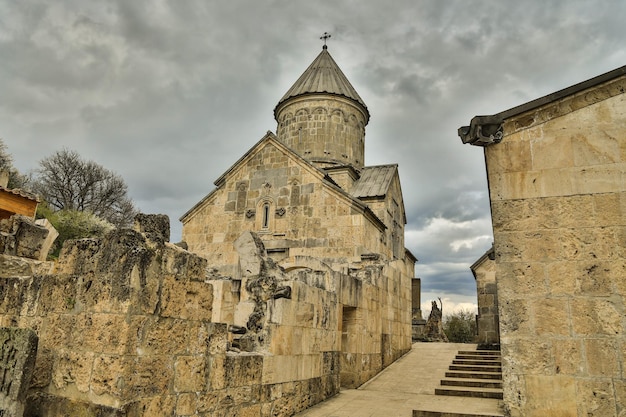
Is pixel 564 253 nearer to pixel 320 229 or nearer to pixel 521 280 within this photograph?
pixel 521 280

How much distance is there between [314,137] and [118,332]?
1585cm

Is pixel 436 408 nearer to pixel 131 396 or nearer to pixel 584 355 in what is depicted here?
pixel 584 355

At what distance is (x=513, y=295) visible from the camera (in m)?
4.96

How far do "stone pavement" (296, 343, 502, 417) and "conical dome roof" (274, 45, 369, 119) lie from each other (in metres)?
12.4

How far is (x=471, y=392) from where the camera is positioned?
7305mm

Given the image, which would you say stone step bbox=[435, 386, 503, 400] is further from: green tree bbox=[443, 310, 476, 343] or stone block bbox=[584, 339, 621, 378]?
green tree bbox=[443, 310, 476, 343]

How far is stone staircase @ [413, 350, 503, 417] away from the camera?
7082 mm

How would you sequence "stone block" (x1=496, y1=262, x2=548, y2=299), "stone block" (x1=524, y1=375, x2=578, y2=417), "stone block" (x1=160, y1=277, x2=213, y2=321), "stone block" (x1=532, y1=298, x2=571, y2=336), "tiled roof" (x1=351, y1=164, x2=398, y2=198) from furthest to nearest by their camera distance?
"tiled roof" (x1=351, y1=164, x2=398, y2=198), "stone block" (x1=496, y1=262, x2=548, y2=299), "stone block" (x1=532, y1=298, x2=571, y2=336), "stone block" (x1=524, y1=375, x2=578, y2=417), "stone block" (x1=160, y1=277, x2=213, y2=321)

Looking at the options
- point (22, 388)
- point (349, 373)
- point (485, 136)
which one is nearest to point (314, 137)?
point (349, 373)

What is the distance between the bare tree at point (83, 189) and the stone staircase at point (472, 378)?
84.9ft

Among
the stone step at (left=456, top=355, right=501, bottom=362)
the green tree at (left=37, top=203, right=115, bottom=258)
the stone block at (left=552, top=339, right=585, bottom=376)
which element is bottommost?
the stone step at (left=456, top=355, right=501, bottom=362)

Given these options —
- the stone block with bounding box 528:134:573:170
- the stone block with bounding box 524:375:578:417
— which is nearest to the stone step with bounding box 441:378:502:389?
the stone block with bounding box 524:375:578:417

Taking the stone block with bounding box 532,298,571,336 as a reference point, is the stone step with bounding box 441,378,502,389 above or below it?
below

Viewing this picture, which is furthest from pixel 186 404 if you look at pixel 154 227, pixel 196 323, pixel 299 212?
pixel 299 212
